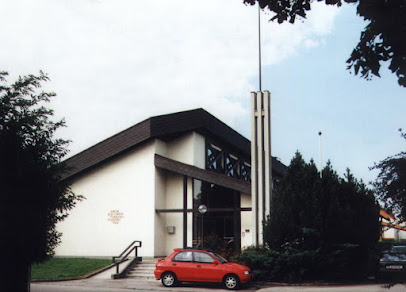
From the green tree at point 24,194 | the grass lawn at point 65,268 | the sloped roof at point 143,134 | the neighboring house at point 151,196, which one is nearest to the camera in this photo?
the green tree at point 24,194

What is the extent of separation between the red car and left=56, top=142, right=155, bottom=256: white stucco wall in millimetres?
8419

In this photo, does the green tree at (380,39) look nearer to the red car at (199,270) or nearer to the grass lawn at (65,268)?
the red car at (199,270)

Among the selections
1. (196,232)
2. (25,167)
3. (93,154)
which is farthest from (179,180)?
(25,167)

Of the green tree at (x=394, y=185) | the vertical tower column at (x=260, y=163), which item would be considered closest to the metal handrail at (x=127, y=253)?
the vertical tower column at (x=260, y=163)

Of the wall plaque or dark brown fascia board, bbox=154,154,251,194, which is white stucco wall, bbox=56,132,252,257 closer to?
the wall plaque

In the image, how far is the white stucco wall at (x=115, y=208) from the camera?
92.9 feet

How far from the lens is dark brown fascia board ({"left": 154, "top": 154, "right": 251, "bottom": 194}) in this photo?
1049 inches

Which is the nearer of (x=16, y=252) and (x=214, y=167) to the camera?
(x=16, y=252)

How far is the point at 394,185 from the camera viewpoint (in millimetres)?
5934

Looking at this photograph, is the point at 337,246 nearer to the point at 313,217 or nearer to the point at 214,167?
the point at 313,217

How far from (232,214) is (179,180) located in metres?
3.59

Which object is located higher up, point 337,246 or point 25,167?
point 25,167

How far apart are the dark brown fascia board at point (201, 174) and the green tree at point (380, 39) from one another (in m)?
21.1

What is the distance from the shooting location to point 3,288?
8688 mm
